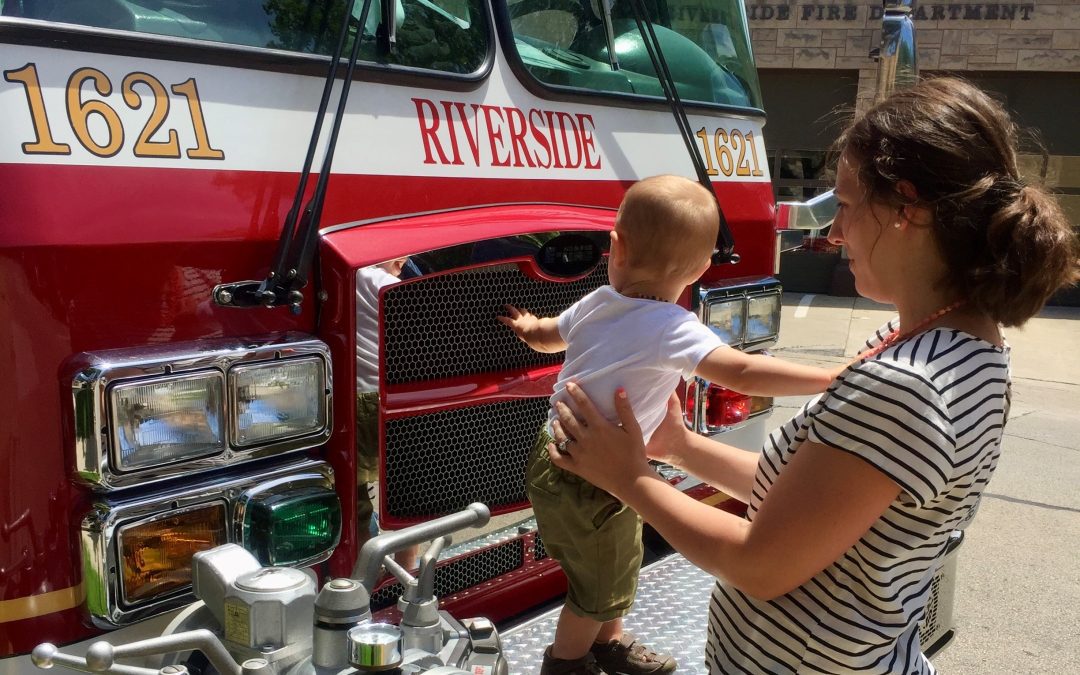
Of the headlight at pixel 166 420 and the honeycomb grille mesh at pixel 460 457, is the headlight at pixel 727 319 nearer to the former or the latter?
the honeycomb grille mesh at pixel 460 457

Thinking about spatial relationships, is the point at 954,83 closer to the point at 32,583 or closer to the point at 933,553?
the point at 933,553

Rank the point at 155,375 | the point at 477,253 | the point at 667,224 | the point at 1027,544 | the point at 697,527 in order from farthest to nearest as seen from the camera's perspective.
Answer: the point at 1027,544
the point at 477,253
the point at 667,224
the point at 155,375
the point at 697,527

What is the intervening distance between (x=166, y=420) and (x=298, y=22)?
79 cm

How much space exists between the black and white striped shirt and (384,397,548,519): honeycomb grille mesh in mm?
730

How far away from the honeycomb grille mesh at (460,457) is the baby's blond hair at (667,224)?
51 centimetres

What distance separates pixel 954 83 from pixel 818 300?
39.2ft

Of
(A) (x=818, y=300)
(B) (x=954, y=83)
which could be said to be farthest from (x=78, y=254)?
(A) (x=818, y=300)

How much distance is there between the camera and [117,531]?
147cm

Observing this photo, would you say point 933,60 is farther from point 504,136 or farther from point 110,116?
point 110,116

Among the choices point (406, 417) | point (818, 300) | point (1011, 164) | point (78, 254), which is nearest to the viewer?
point (1011, 164)

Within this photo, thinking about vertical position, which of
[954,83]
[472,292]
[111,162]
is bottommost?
[472,292]

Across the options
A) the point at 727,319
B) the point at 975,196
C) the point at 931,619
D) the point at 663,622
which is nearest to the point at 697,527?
the point at 975,196

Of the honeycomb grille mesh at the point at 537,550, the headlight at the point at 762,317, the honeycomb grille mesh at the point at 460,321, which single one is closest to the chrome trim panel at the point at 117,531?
the honeycomb grille mesh at the point at 460,321

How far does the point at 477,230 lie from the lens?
76.3 inches
